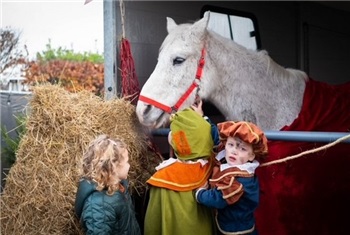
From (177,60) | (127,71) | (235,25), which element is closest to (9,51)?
(235,25)

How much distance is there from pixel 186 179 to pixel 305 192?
2.59 ft

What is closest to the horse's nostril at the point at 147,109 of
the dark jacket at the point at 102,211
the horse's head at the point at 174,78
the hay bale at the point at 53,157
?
the horse's head at the point at 174,78

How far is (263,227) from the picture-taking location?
96.4 inches

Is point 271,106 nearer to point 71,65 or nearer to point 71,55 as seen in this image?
point 71,65

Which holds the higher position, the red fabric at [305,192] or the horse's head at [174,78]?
the horse's head at [174,78]

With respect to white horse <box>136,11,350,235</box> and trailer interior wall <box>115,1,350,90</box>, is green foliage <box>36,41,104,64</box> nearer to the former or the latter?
trailer interior wall <box>115,1,350,90</box>

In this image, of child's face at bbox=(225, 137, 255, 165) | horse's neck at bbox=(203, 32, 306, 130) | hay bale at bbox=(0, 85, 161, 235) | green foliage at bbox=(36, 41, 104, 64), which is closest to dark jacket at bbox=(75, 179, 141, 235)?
hay bale at bbox=(0, 85, 161, 235)

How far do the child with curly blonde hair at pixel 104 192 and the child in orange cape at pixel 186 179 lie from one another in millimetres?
183

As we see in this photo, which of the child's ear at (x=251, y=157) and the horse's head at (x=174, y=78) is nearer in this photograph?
the child's ear at (x=251, y=157)

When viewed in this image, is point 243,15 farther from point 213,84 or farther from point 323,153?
point 323,153

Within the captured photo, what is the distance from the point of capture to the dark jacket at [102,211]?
1.95 meters

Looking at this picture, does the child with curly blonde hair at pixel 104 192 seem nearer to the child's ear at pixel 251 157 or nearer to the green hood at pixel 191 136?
the green hood at pixel 191 136

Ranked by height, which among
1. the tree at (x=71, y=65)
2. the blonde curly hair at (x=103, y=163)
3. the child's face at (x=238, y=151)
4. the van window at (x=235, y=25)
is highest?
the van window at (x=235, y=25)

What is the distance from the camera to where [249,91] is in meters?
3.12
